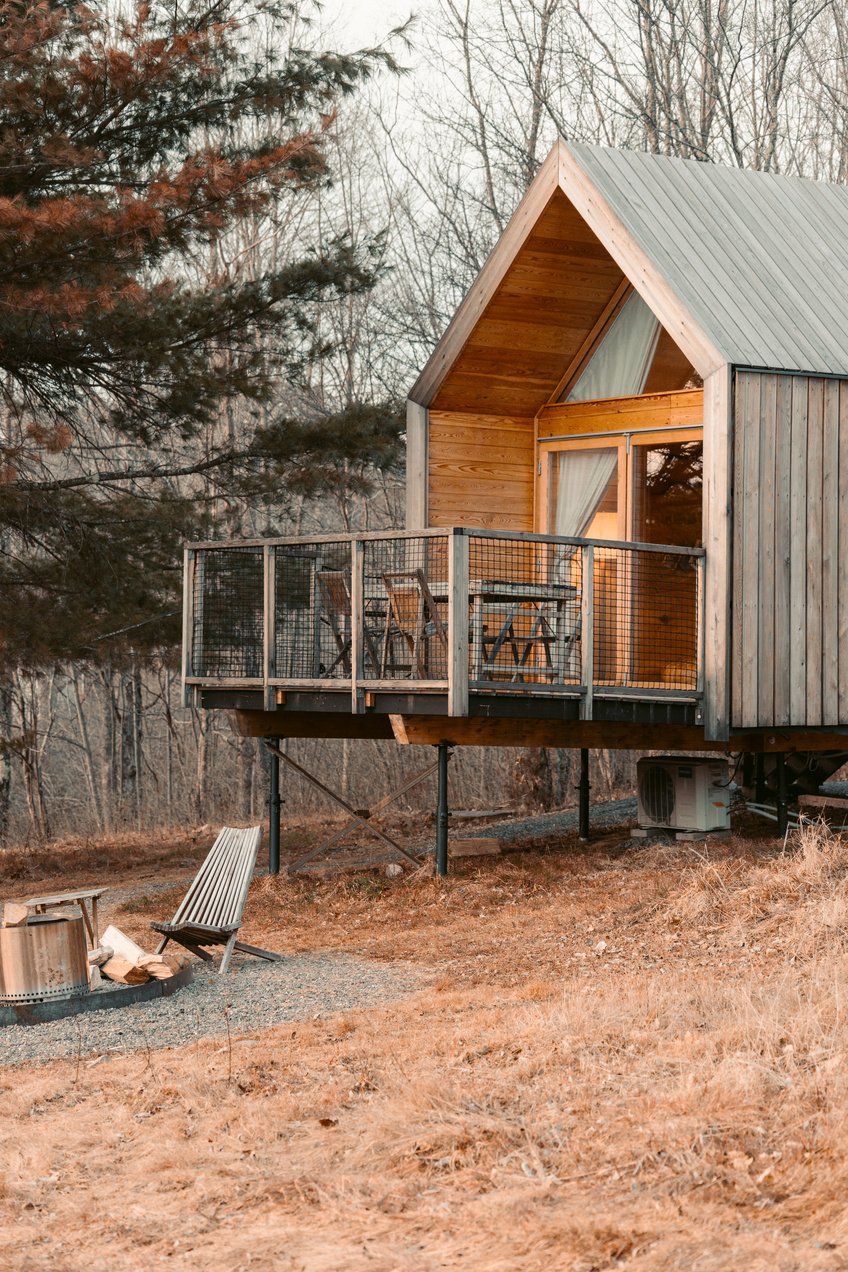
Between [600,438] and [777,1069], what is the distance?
8.67m

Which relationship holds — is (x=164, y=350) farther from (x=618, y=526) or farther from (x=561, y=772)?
(x=561, y=772)

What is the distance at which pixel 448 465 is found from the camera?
44.7ft

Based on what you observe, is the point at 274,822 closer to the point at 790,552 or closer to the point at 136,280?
the point at 790,552

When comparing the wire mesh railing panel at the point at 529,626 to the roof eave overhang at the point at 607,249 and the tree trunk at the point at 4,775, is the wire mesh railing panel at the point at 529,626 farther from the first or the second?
the tree trunk at the point at 4,775

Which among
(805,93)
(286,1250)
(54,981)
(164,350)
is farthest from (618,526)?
(805,93)

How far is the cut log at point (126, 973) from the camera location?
26.8ft

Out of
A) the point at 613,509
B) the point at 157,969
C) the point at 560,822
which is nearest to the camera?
the point at 157,969

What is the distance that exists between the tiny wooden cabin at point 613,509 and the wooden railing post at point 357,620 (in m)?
0.03

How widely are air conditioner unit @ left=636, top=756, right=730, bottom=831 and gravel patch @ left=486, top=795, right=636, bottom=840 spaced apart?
1.93m

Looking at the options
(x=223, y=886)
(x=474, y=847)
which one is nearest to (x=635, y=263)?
(x=474, y=847)

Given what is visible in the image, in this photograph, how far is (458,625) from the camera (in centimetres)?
1005

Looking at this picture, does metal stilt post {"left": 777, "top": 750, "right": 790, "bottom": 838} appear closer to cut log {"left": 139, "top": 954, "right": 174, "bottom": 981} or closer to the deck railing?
the deck railing

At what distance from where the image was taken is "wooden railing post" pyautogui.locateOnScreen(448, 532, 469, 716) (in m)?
10.0

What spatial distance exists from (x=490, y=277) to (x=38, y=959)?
24.2ft
